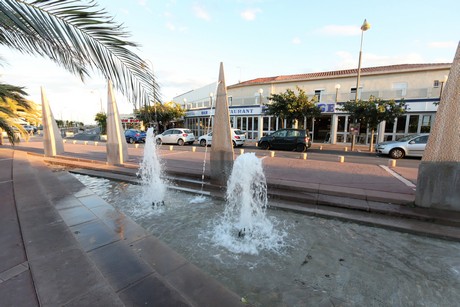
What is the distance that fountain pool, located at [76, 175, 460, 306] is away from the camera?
2432 mm

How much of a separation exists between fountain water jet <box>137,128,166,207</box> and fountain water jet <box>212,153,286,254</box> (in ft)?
5.74

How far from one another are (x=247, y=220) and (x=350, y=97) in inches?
803

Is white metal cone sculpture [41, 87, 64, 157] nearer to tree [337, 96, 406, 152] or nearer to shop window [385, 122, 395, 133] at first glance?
tree [337, 96, 406, 152]

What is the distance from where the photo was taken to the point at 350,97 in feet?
66.3

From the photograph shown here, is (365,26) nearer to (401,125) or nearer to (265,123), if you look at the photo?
(401,125)

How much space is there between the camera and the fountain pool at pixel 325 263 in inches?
95.7

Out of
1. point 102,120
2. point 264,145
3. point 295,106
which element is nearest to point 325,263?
point 264,145

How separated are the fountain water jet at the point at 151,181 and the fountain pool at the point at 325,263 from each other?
32.9 inches

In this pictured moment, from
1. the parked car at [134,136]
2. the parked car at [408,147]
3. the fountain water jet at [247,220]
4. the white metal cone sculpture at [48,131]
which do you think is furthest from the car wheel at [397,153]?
the parked car at [134,136]

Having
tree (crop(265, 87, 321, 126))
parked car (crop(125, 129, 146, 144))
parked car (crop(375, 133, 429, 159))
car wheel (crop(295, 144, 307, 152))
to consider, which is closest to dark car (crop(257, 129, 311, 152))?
car wheel (crop(295, 144, 307, 152))

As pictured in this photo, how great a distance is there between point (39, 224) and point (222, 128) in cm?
431

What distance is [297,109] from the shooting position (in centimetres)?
1702

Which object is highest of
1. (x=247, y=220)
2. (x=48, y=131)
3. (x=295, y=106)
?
(x=295, y=106)

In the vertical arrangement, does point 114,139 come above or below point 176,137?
above
